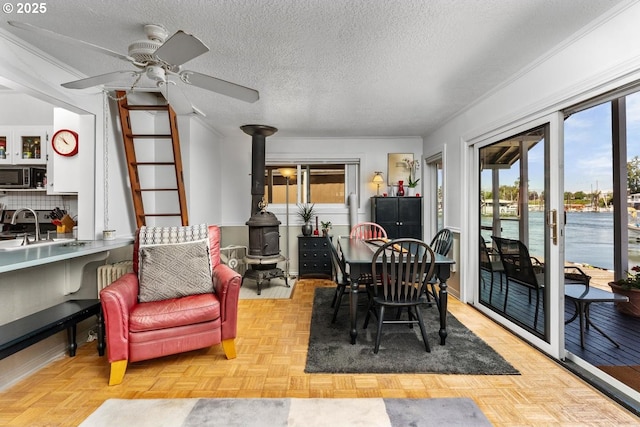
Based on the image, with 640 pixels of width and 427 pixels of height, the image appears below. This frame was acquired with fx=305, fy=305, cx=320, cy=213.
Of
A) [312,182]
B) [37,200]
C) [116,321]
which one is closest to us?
[116,321]

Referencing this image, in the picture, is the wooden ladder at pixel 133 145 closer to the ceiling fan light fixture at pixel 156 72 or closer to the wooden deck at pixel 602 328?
the ceiling fan light fixture at pixel 156 72

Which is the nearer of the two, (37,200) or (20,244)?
(20,244)

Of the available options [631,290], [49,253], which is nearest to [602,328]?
[631,290]

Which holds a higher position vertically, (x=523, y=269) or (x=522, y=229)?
(x=522, y=229)

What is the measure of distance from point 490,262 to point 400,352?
62.9 inches

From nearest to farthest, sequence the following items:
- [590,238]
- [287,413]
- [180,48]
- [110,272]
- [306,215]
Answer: [180,48], [287,413], [110,272], [590,238], [306,215]

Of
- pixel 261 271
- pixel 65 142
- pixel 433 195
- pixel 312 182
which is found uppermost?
pixel 65 142

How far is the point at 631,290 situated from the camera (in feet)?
8.87

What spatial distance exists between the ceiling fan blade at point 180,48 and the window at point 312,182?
11.9 feet

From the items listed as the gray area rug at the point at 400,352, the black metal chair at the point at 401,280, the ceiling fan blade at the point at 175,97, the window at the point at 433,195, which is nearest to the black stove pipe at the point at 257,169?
the ceiling fan blade at the point at 175,97

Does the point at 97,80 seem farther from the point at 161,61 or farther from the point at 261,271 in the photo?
the point at 261,271

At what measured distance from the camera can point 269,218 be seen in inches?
171

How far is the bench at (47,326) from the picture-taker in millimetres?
1776

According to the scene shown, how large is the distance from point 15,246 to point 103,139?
1171 mm
